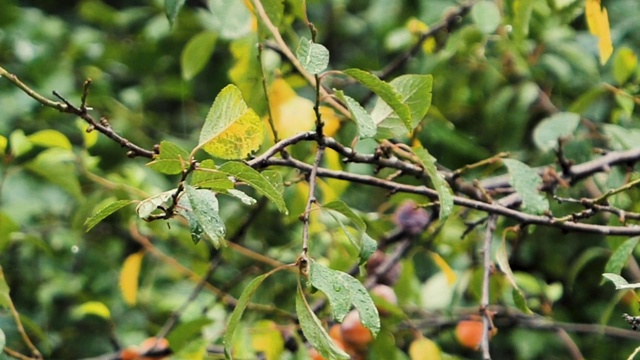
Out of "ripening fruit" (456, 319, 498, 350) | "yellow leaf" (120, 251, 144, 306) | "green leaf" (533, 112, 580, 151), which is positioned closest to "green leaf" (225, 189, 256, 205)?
"green leaf" (533, 112, 580, 151)

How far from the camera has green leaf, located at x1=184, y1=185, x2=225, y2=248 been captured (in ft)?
1.66

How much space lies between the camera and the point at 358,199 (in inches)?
69.1

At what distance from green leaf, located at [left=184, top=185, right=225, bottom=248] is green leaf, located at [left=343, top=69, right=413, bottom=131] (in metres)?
0.15

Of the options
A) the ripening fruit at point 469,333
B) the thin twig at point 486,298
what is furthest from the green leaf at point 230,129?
the ripening fruit at point 469,333

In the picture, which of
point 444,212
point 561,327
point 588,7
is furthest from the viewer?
point 561,327

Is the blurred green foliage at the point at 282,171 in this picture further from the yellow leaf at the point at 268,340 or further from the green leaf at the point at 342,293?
the green leaf at the point at 342,293

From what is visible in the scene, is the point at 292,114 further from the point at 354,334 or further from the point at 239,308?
the point at 239,308

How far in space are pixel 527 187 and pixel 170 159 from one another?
0.37m

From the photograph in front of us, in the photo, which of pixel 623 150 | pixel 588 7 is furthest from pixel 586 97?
pixel 588 7

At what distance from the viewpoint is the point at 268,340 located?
969 mm

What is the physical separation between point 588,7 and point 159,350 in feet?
2.11

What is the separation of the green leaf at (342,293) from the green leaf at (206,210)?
0.07 m

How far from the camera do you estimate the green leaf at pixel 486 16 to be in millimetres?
1130

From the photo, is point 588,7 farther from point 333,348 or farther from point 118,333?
point 118,333
